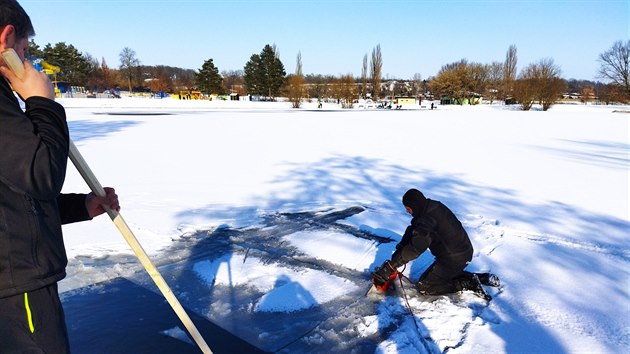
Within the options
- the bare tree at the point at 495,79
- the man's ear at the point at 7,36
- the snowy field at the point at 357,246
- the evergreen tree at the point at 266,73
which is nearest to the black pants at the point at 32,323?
the man's ear at the point at 7,36

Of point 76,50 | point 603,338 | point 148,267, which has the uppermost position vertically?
point 76,50

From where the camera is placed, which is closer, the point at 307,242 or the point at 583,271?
the point at 583,271

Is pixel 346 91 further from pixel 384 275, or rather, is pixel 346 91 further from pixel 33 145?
pixel 33 145

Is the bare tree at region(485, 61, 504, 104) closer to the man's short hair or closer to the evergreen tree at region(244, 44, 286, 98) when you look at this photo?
the evergreen tree at region(244, 44, 286, 98)

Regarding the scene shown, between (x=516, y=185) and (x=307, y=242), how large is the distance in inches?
213

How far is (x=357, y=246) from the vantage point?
4.95m

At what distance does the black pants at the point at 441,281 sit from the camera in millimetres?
3768

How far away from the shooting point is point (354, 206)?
6.59 meters

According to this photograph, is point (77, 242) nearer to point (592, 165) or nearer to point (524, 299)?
point (524, 299)

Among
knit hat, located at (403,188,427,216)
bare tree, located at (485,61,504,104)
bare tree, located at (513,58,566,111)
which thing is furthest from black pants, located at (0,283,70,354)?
A: bare tree, located at (485,61,504,104)

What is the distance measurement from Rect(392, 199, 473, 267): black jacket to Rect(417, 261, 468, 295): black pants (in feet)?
0.22

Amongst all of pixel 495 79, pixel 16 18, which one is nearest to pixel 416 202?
pixel 16 18

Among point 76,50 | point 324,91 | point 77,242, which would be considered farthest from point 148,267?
point 76,50

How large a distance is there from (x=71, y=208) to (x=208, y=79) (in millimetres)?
70436
